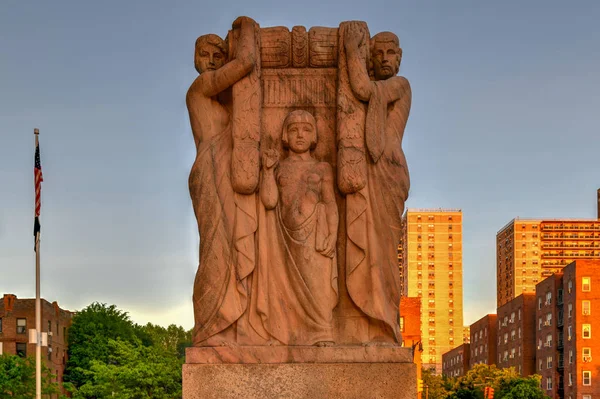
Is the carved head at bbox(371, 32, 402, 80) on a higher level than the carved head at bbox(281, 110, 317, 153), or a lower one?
higher

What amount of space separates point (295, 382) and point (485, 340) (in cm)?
12881

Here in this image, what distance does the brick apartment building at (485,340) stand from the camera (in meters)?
134

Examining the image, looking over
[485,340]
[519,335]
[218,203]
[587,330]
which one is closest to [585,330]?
[587,330]

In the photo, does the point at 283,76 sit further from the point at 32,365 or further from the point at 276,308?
the point at 32,365

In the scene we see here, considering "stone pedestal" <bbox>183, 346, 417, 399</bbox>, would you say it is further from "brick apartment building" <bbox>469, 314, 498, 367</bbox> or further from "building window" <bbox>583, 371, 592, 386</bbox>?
"brick apartment building" <bbox>469, 314, 498, 367</bbox>

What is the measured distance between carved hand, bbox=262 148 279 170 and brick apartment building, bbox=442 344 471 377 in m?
145

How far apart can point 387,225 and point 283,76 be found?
7.93 feet

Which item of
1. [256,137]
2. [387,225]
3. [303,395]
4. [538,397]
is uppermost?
[256,137]

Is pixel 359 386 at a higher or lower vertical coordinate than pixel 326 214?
lower

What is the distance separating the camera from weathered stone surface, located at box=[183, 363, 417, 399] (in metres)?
12.4

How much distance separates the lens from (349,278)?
41.8 ft

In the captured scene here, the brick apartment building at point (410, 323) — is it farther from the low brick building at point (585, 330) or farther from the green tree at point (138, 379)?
the green tree at point (138, 379)

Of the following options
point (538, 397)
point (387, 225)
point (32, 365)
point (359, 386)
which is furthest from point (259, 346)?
point (538, 397)

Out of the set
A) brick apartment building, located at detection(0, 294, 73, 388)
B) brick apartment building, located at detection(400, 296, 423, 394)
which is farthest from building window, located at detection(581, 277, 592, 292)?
brick apartment building, located at detection(0, 294, 73, 388)
